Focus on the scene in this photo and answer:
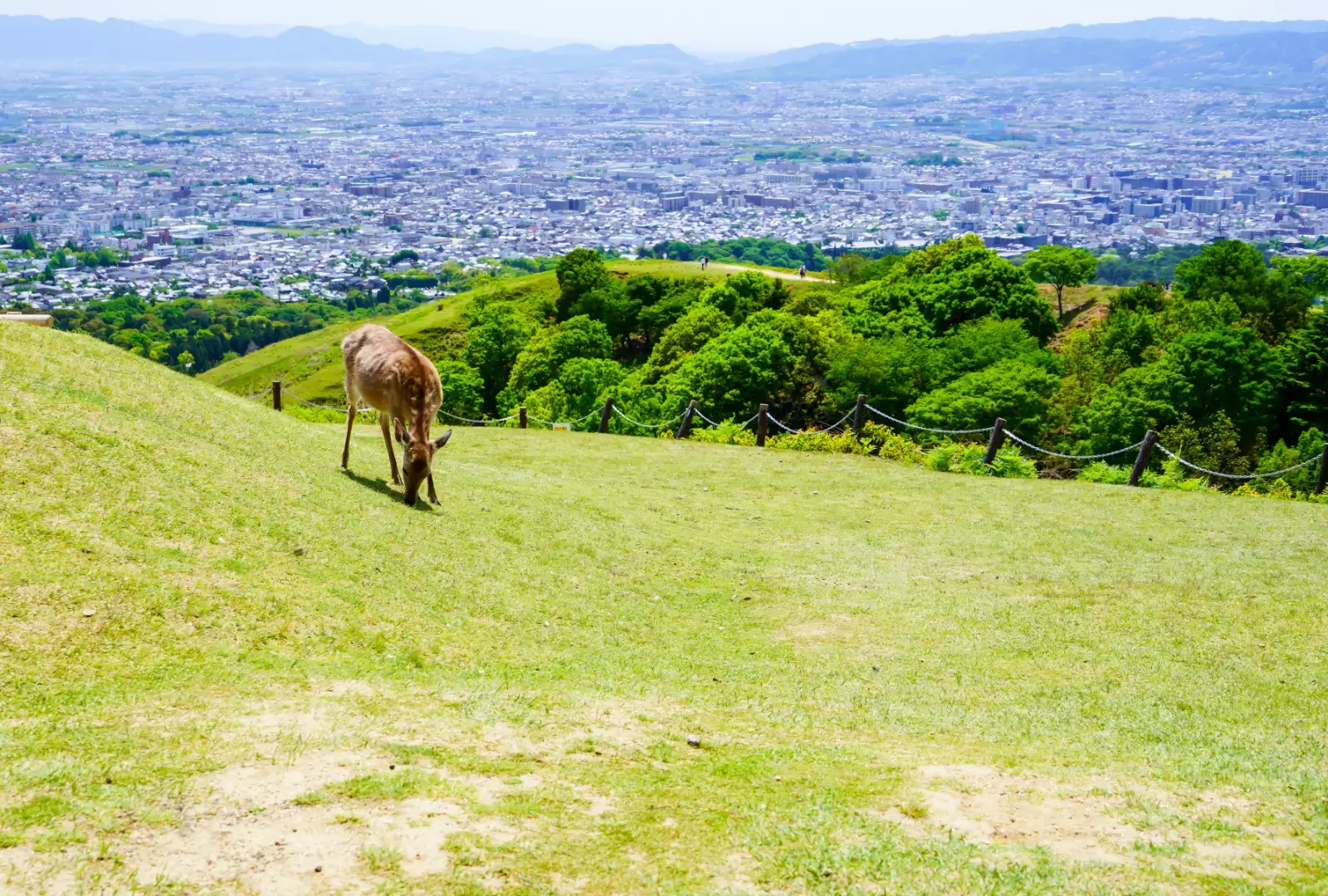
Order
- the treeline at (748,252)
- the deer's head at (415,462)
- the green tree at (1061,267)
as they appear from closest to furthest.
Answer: the deer's head at (415,462) → the green tree at (1061,267) → the treeline at (748,252)

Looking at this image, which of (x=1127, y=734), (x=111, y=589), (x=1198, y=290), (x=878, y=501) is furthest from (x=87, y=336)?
(x=1198, y=290)

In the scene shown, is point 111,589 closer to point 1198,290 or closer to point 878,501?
point 878,501

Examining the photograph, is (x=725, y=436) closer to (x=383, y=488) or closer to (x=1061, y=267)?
(x=383, y=488)

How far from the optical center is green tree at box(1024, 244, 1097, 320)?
6581 centimetres

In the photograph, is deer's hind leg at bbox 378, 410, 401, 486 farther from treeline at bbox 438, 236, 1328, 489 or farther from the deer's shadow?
treeline at bbox 438, 236, 1328, 489

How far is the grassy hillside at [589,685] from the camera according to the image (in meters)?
6.91

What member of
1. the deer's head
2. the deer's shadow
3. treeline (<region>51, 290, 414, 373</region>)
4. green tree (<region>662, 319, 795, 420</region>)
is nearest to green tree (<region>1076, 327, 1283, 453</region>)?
green tree (<region>662, 319, 795, 420</region>)

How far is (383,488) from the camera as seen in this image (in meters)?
16.4

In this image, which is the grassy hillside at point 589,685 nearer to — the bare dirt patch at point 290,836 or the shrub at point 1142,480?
the bare dirt patch at point 290,836

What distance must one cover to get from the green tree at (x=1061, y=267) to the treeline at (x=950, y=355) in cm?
514

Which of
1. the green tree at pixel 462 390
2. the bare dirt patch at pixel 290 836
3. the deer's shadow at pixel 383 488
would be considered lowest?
the green tree at pixel 462 390

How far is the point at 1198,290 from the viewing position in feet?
194

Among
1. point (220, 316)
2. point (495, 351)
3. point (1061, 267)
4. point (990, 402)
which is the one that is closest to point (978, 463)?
point (990, 402)

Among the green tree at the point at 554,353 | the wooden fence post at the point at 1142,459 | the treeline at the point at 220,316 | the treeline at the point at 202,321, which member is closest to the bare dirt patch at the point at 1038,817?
the wooden fence post at the point at 1142,459
